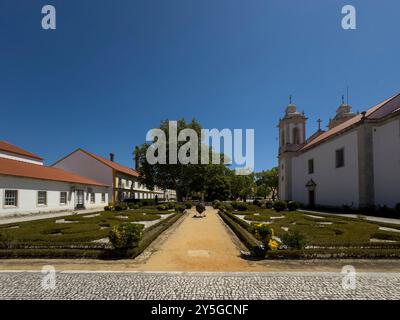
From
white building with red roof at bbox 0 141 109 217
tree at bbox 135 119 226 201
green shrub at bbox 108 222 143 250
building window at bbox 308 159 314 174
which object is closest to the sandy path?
green shrub at bbox 108 222 143 250

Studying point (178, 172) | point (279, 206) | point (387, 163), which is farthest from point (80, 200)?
point (387, 163)

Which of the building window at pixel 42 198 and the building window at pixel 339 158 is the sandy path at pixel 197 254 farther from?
the building window at pixel 339 158

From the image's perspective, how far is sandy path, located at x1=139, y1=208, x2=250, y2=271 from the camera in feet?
23.7

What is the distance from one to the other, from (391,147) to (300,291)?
22727 mm

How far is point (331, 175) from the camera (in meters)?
30.6

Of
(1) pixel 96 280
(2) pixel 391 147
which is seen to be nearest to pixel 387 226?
(2) pixel 391 147

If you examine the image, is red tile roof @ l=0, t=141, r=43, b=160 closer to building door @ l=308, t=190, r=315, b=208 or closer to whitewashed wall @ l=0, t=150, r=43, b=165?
whitewashed wall @ l=0, t=150, r=43, b=165

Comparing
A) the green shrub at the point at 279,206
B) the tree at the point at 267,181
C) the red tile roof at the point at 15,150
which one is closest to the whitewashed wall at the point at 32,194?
the red tile roof at the point at 15,150

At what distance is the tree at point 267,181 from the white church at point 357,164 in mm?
41549

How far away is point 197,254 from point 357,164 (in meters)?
22.9

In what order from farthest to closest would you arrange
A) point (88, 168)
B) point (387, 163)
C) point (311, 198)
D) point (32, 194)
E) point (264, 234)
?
point (88, 168) < point (311, 198) < point (387, 163) < point (32, 194) < point (264, 234)

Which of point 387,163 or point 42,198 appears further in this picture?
point 42,198

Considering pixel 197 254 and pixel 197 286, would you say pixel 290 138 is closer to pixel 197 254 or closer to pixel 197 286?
pixel 197 254
